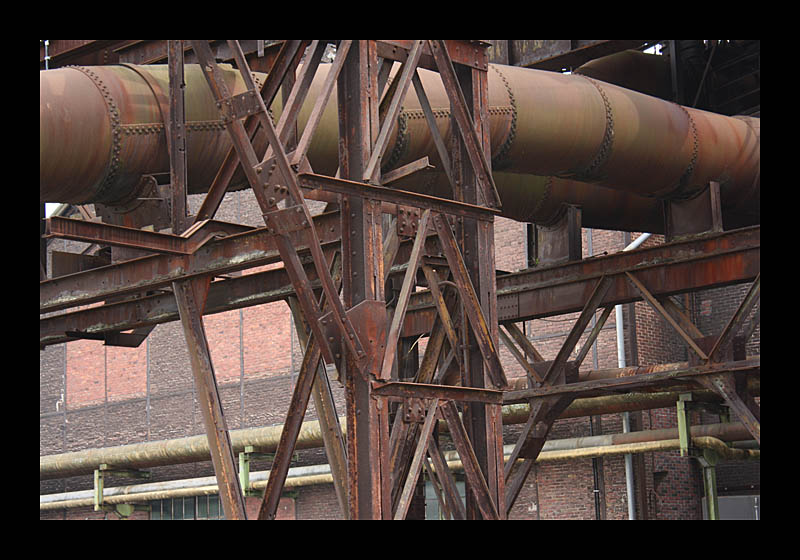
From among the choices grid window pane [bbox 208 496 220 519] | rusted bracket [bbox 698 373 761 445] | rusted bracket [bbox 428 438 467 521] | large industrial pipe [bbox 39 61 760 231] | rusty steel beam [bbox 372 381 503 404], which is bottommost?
rusted bracket [bbox 428 438 467 521]

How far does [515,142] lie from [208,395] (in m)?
3.38

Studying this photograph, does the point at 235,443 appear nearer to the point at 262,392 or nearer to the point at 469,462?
the point at 262,392

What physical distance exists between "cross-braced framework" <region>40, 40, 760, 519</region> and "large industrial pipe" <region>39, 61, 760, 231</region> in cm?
28

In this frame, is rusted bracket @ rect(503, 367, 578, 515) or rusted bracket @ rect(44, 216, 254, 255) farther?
rusted bracket @ rect(503, 367, 578, 515)

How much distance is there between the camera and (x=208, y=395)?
909cm

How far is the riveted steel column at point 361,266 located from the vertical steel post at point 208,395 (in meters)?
2.07

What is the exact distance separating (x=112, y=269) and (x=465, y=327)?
3.36 m

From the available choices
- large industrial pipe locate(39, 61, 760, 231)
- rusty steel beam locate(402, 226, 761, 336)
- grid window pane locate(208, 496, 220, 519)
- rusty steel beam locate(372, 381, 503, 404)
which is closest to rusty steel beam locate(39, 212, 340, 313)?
large industrial pipe locate(39, 61, 760, 231)

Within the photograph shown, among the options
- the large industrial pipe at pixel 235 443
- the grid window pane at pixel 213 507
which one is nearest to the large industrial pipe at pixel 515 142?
the large industrial pipe at pixel 235 443

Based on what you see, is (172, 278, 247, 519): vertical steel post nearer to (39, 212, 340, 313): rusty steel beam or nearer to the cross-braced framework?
the cross-braced framework

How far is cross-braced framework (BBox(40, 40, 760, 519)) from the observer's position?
282 inches

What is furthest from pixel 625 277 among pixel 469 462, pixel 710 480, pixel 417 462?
pixel 710 480

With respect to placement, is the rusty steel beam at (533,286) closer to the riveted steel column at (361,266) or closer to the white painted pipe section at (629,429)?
the riveted steel column at (361,266)
